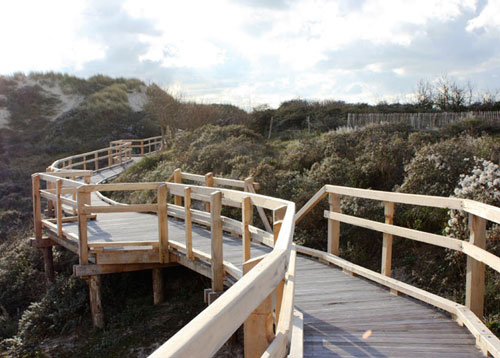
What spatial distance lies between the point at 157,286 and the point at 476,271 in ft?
17.2

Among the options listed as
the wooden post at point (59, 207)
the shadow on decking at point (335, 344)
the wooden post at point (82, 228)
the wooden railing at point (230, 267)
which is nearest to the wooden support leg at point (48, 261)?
the wooden railing at point (230, 267)

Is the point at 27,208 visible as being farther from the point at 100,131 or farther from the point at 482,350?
the point at 482,350

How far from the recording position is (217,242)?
5.34 metres

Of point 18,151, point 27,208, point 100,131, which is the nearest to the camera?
point 27,208

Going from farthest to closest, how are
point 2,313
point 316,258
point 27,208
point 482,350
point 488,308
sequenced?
1. point 27,208
2. point 2,313
3. point 316,258
4. point 488,308
5. point 482,350

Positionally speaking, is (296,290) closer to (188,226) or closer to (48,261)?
(188,226)

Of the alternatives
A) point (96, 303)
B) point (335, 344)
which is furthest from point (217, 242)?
point (96, 303)

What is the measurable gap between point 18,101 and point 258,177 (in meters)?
33.2

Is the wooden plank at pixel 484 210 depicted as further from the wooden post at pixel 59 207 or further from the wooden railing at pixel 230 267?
the wooden post at pixel 59 207

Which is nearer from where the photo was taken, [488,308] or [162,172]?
[488,308]

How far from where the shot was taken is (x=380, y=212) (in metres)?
7.91

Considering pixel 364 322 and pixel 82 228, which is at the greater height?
pixel 82 228

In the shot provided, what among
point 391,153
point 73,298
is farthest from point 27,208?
point 391,153

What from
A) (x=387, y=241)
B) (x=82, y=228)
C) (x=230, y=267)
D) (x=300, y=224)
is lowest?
(x=300, y=224)
